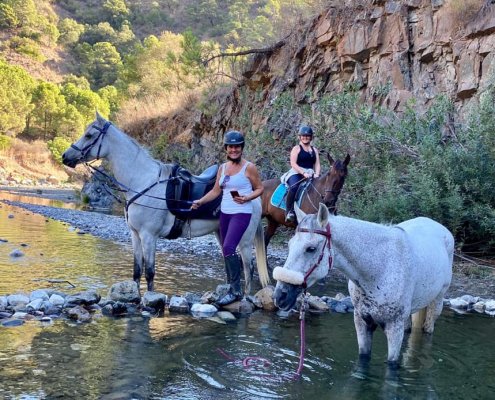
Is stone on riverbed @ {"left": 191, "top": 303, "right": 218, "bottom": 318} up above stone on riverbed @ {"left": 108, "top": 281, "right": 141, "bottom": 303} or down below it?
below

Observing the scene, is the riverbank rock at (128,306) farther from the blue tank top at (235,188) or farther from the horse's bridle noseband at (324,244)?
the horse's bridle noseband at (324,244)

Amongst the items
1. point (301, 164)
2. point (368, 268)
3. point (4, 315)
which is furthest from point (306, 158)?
point (4, 315)

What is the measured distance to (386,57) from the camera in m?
16.3

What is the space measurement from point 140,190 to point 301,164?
373 cm

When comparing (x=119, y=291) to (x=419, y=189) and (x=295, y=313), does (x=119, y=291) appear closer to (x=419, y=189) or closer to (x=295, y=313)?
(x=295, y=313)

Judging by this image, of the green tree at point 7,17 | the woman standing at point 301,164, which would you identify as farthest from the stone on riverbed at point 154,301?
the green tree at point 7,17

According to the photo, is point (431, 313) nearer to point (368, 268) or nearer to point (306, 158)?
point (368, 268)

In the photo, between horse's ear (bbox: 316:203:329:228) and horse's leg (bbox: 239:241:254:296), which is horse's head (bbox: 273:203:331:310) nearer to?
horse's ear (bbox: 316:203:329:228)

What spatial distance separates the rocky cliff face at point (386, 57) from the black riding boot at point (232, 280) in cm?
913

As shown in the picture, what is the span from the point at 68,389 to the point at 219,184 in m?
3.26

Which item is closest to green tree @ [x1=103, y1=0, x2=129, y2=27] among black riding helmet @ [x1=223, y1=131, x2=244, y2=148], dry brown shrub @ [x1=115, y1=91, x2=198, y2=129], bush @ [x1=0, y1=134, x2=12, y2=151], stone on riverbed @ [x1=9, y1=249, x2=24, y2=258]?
bush @ [x1=0, y1=134, x2=12, y2=151]

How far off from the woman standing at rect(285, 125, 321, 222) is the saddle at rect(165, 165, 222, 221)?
2385 mm

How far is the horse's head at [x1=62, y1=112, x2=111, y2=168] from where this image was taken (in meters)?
7.05

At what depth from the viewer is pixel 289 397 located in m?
3.88
